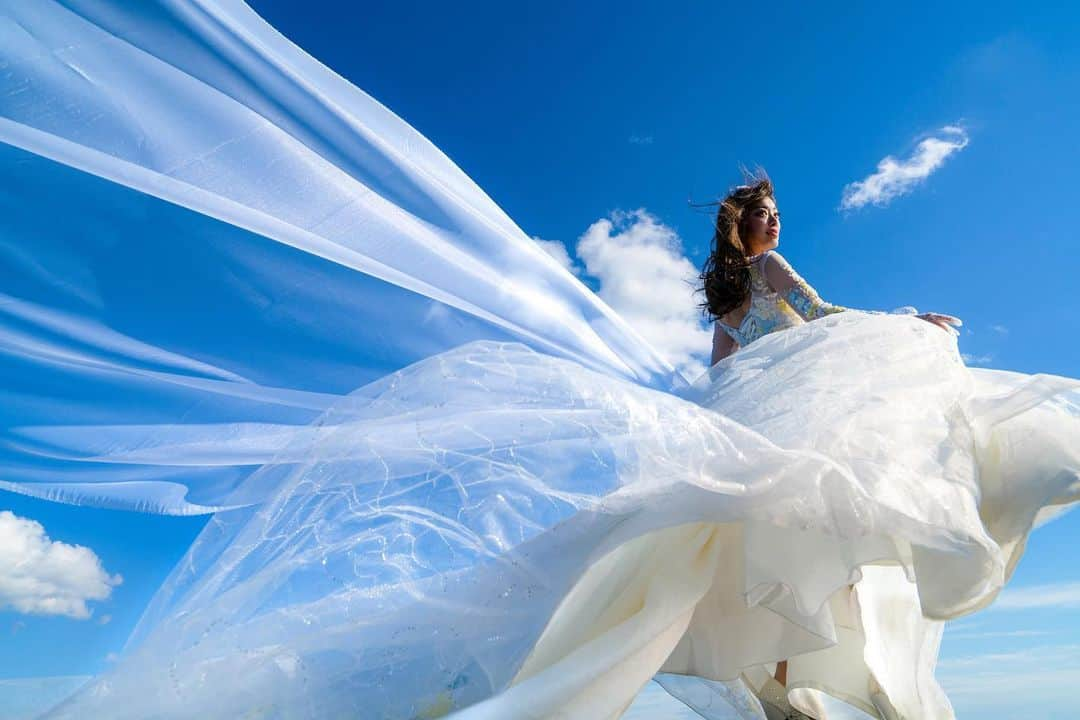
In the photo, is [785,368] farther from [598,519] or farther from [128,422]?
[128,422]

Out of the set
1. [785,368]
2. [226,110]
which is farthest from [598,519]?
[226,110]

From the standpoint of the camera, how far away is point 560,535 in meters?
2.06

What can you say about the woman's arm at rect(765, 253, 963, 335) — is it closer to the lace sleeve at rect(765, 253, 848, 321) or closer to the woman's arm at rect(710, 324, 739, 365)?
the lace sleeve at rect(765, 253, 848, 321)

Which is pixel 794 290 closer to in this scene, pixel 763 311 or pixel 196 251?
pixel 763 311

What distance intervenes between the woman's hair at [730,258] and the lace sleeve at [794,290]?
173mm

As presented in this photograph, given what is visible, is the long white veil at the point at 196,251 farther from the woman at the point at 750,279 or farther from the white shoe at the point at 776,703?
the white shoe at the point at 776,703

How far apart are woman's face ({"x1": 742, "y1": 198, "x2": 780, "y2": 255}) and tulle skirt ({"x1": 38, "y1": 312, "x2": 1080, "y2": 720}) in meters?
1.60

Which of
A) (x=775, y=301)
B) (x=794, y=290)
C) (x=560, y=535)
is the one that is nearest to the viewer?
(x=560, y=535)

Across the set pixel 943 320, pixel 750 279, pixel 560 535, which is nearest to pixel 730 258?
pixel 750 279

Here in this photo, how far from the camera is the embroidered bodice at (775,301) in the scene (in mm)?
3348

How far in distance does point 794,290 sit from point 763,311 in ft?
0.73

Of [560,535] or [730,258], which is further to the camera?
[730,258]

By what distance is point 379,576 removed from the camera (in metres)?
2.05

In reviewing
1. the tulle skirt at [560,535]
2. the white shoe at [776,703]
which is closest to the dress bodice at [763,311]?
the tulle skirt at [560,535]
